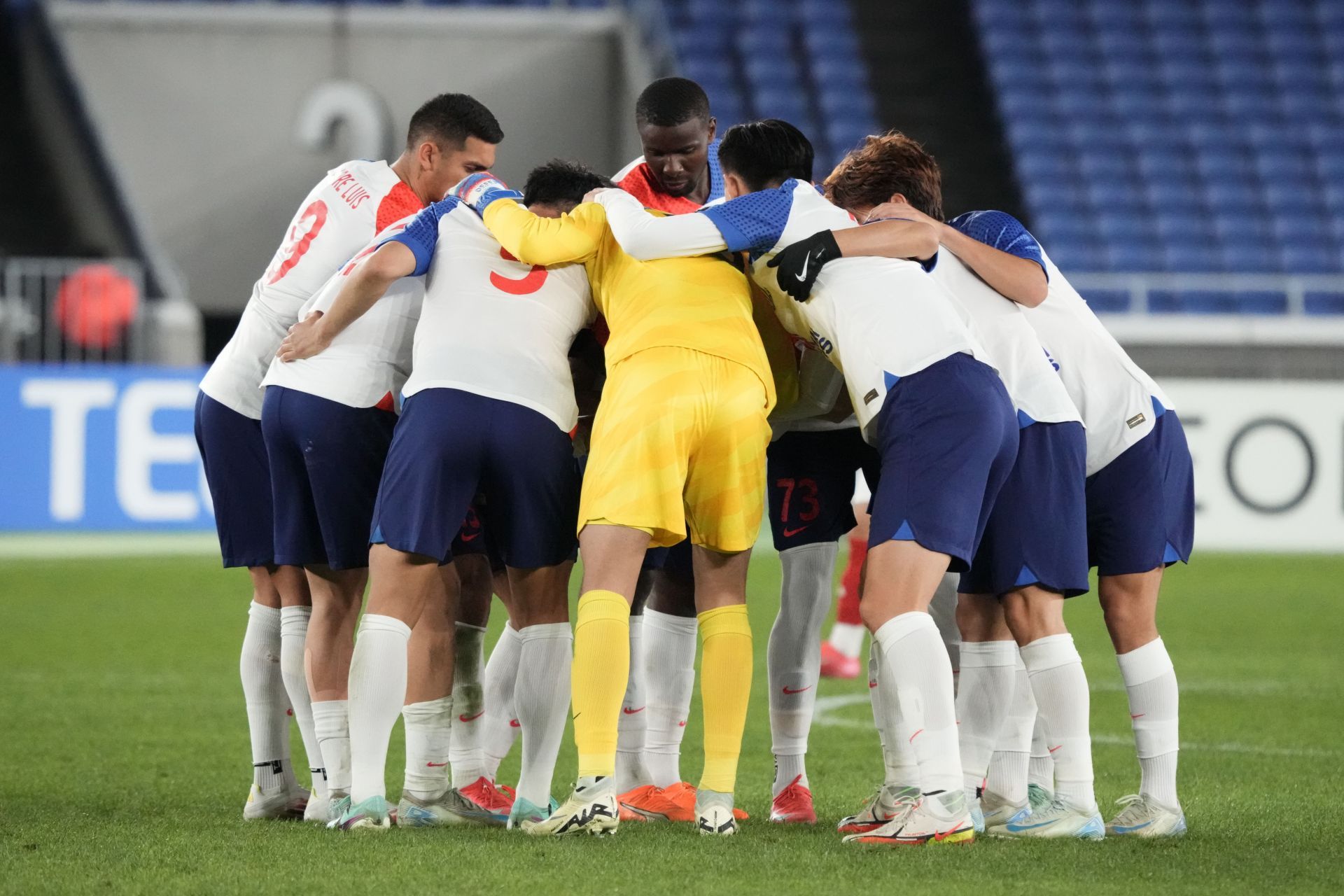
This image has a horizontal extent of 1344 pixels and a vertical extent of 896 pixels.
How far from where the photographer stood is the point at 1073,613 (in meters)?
10.4

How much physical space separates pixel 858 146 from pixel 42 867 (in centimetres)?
278

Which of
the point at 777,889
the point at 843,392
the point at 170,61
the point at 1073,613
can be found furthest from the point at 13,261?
the point at 777,889

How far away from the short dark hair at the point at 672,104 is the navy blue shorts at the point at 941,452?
112 centimetres

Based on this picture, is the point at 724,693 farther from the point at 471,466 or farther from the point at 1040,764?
the point at 1040,764

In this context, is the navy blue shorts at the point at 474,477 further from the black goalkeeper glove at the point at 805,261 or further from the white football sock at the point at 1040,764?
the white football sock at the point at 1040,764

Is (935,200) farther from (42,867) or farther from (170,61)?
(170,61)

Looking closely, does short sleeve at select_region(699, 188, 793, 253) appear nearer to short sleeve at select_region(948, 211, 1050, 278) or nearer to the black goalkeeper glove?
the black goalkeeper glove

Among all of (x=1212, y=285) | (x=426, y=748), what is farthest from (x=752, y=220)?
(x=1212, y=285)

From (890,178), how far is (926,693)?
1372 mm

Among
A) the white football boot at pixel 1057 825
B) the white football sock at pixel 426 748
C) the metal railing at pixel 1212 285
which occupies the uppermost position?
the metal railing at pixel 1212 285

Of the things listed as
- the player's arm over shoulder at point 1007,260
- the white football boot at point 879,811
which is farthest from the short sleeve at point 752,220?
the white football boot at point 879,811

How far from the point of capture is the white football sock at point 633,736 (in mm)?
4918

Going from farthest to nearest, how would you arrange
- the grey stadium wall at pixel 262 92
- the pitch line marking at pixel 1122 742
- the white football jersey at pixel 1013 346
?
the grey stadium wall at pixel 262 92 < the pitch line marking at pixel 1122 742 < the white football jersey at pixel 1013 346

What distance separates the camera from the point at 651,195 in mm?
5074
